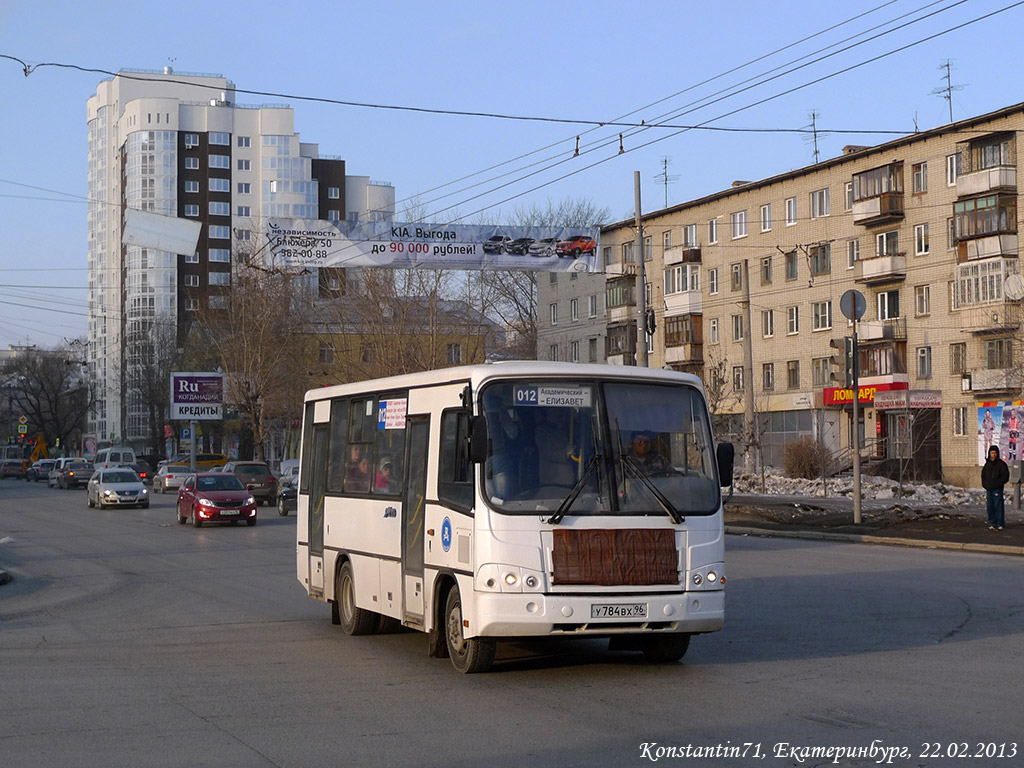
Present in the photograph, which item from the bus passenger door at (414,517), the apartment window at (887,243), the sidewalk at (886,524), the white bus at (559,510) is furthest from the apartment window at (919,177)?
the bus passenger door at (414,517)

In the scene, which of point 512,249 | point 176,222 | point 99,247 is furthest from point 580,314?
point 99,247

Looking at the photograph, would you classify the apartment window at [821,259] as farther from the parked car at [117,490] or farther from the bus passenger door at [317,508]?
the bus passenger door at [317,508]

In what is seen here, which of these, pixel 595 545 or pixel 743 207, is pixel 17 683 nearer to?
pixel 595 545

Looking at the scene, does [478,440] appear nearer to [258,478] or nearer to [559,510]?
[559,510]

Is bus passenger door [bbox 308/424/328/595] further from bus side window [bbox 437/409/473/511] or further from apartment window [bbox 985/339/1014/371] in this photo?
apartment window [bbox 985/339/1014/371]

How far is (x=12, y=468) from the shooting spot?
99.0 meters

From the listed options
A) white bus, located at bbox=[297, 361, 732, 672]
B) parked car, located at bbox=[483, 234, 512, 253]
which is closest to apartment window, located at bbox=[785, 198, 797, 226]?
parked car, located at bbox=[483, 234, 512, 253]

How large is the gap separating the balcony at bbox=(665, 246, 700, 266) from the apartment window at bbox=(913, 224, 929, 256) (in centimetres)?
1549

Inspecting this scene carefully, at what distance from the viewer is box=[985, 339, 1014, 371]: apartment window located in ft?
170

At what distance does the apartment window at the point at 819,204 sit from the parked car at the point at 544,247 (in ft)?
111

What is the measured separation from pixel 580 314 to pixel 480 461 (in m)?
71.2

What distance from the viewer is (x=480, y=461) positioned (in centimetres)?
992

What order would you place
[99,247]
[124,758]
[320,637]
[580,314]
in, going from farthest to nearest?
[99,247], [580,314], [320,637], [124,758]

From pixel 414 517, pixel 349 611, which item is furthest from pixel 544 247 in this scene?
pixel 414 517
